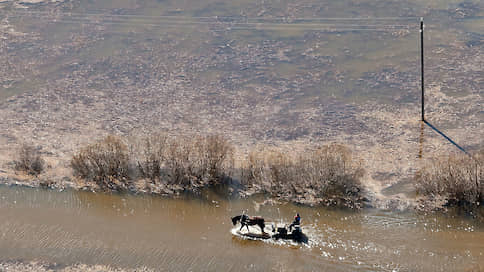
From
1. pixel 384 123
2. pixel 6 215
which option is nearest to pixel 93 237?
pixel 6 215

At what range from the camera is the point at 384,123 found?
139 ft

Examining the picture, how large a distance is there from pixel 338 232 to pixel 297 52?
25.9 metres

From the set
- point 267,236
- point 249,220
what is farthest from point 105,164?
point 267,236

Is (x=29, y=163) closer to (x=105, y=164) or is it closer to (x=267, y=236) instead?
(x=105, y=164)

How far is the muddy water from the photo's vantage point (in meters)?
29.2

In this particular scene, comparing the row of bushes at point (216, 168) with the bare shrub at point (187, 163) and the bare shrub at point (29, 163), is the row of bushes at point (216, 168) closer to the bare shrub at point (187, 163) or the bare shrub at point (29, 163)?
the bare shrub at point (187, 163)

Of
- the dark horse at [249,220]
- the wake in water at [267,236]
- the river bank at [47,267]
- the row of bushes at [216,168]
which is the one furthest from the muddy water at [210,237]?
the row of bushes at [216,168]

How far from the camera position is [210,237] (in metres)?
31.6

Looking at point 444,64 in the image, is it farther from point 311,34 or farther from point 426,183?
point 426,183

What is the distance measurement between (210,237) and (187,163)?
18.5 ft

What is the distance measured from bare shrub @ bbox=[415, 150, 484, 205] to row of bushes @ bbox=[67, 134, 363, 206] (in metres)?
4.15

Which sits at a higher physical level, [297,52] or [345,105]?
[297,52]

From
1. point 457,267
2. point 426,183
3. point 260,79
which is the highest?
point 260,79

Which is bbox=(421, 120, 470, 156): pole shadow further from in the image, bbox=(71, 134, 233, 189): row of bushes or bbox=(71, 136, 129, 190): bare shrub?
bbox=(71, 136, 129, 190): bare shrub
